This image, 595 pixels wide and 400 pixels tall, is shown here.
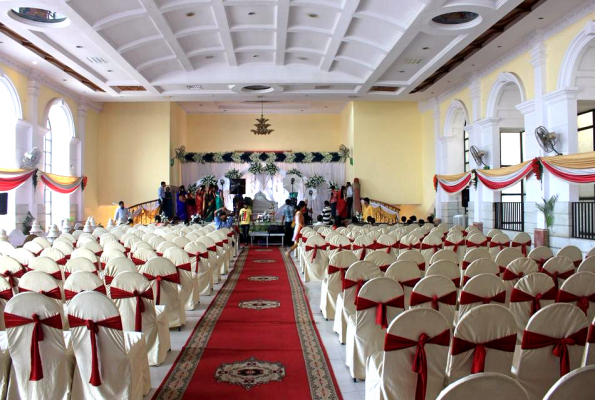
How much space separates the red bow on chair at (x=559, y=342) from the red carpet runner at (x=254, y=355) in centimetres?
167

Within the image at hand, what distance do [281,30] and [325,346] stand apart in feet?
32.2

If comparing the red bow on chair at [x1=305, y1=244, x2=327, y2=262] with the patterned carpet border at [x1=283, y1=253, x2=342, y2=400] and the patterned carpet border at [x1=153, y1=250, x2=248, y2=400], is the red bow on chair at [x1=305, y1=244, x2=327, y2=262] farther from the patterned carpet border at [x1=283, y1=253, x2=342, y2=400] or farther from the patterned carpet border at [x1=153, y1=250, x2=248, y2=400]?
the patterned carpet border at [x1=153, y1=250, x2=248, y2=400]

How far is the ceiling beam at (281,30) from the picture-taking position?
11492 mm

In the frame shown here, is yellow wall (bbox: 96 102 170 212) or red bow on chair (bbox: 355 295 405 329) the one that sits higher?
yellow wall (bbox: 96 102 170 212)

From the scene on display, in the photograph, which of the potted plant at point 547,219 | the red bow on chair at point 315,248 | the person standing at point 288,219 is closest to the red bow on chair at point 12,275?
the red bow on chair at point 315,248

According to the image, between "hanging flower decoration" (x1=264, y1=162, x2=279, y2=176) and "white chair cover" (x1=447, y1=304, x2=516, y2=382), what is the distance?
65.4 feet

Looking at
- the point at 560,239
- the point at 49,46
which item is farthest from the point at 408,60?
the point at 49,46

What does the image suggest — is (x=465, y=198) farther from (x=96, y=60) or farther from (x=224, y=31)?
(x=96, y=60)

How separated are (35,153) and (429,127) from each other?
15.6 metres

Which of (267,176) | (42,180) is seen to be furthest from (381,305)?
(267,176)

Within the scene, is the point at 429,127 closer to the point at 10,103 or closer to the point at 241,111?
the point at 241,111

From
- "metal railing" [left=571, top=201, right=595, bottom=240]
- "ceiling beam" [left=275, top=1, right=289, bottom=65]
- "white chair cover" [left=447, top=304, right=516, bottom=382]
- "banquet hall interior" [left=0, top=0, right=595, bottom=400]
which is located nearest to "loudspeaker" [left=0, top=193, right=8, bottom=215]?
"banquet hall interior" [left=0, top=0, right=595, bottom=400]

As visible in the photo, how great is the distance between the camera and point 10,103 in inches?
562

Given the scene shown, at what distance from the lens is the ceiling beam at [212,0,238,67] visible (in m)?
11.5
